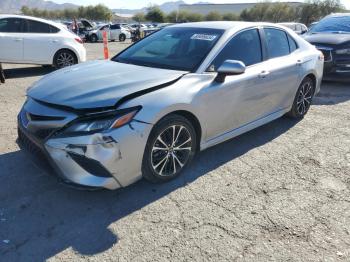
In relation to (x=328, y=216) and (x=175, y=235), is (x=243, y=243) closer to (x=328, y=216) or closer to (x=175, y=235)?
(x=175, y=235)

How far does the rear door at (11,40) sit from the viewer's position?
9.10 meters

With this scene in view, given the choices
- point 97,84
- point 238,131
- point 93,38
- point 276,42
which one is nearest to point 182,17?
point 93,38

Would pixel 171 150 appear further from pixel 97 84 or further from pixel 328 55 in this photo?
pixel 328 55

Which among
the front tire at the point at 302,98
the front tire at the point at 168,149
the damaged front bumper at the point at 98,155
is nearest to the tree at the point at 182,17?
the front tire at the point at 302,98

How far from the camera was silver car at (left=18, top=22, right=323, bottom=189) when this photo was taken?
3.04 metres

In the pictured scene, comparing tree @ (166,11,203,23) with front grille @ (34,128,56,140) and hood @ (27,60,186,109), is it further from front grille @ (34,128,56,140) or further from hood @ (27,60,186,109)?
front grille @ (34,128,56,140)

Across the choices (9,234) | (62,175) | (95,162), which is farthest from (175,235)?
(9,234)

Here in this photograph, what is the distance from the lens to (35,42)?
941cm

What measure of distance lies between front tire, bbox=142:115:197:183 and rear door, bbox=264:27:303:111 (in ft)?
5.24

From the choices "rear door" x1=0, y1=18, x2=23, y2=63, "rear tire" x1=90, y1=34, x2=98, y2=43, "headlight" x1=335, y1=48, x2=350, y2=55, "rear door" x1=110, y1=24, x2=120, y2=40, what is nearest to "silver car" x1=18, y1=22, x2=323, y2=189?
"headlight" x1=335, y1=48, x2=350, y2=55

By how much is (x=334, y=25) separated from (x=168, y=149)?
8151 millimetres

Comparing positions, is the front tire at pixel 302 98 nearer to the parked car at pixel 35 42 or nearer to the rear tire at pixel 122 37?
the parked car at pixel 35 42

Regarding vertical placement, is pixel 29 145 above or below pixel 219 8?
below

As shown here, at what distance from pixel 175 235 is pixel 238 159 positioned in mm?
1703
